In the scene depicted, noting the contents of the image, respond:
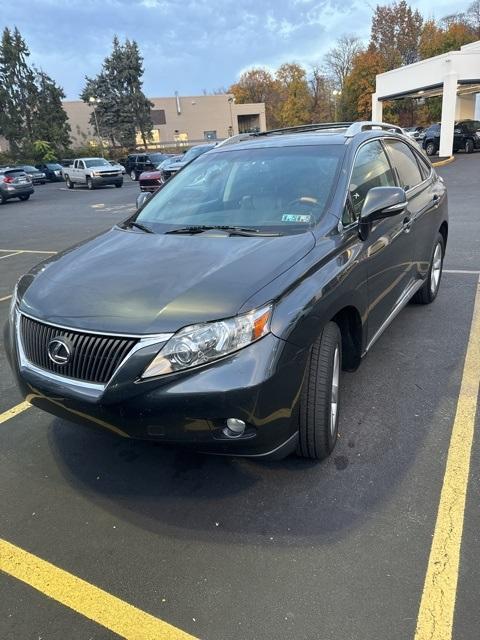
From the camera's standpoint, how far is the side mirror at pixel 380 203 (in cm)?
304

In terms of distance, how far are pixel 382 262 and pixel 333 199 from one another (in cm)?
64

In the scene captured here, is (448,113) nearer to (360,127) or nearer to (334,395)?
(360,127)

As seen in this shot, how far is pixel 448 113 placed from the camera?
2367 cm

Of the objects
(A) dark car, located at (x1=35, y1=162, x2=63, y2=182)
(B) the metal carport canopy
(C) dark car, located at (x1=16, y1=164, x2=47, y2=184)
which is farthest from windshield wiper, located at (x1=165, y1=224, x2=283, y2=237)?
(A) dark car, located at (x1=35, y1=162, x2=63, y2=182)

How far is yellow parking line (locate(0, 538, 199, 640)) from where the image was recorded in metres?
1.95

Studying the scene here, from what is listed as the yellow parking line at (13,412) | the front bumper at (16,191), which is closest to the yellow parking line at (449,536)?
the yellow parking line at (13,412)

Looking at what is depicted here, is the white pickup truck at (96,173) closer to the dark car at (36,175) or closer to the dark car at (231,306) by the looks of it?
the dark car at (36,175)

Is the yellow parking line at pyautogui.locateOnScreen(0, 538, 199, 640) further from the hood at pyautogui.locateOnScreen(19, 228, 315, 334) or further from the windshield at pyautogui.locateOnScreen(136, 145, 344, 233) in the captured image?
the windshield at pyautogui.locateOnScreen(136, 145, 344, 233)

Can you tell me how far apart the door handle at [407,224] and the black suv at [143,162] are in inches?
1105

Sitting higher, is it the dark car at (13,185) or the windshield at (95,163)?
the windshield at (95,163)

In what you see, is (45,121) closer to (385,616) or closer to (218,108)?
(218,108)

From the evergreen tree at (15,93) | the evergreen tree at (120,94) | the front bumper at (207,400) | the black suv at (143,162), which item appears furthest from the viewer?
the evergreen tree at (120,94)

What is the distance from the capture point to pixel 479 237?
855cm

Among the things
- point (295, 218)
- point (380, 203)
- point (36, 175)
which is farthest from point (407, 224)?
point (36, 175)
